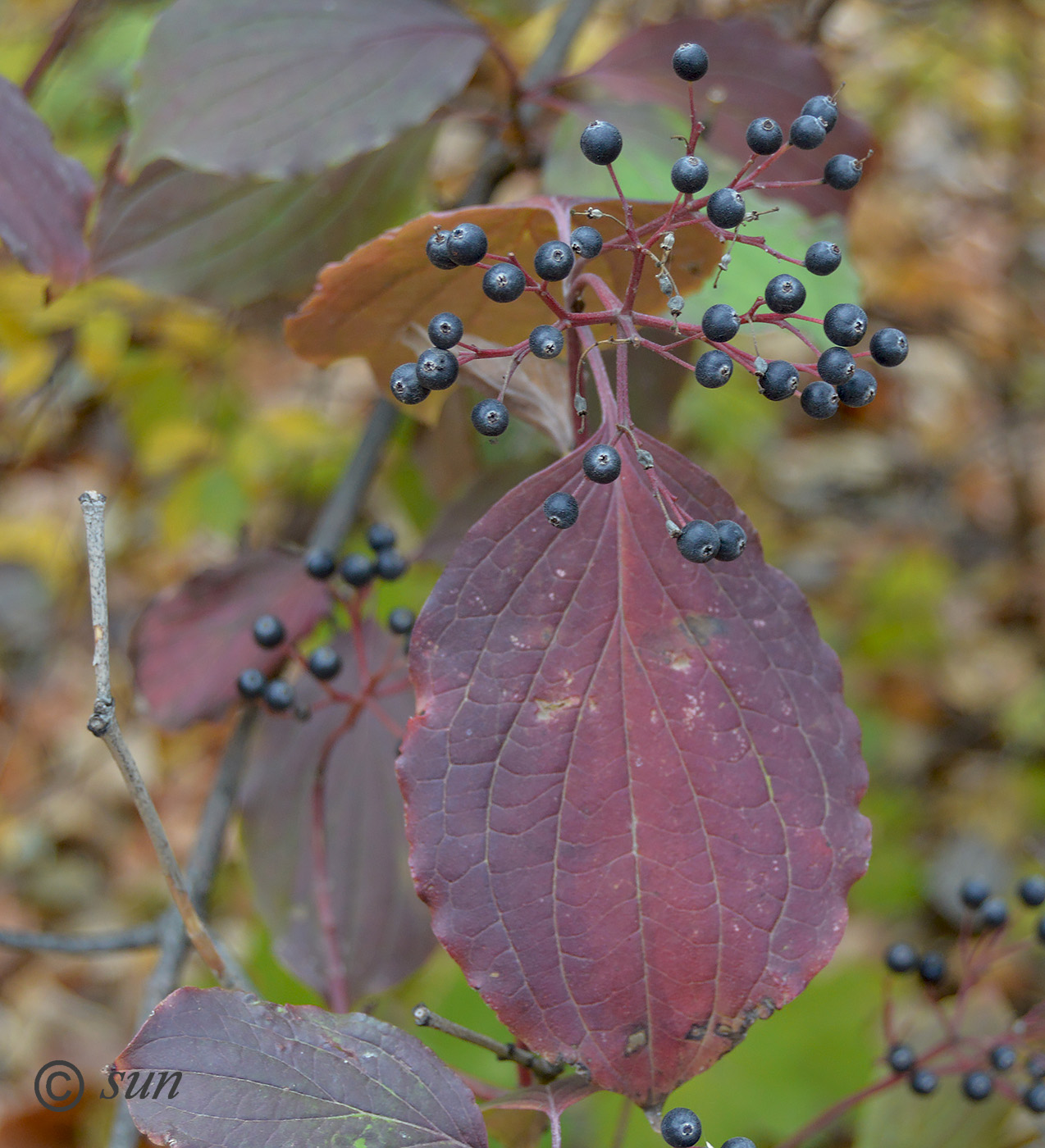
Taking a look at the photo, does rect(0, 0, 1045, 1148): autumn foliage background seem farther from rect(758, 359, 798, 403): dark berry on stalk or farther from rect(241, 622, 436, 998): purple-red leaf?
rect(758, 359, 798, 403): dark berry on stalk

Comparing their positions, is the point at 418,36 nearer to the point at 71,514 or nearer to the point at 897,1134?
the point at 897,1134

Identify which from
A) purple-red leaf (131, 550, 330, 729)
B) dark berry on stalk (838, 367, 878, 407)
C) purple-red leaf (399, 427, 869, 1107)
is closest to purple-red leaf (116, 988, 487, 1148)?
purple-red leaf (399, 427, 869, 1107)

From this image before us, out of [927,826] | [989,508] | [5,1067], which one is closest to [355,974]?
[5,1067]


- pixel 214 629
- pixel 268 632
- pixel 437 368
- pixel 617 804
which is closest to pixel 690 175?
pixel 437 368

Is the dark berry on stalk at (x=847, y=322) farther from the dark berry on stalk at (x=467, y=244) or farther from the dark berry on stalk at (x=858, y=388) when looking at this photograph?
the dark berry on stalk at (x=467, y=244)

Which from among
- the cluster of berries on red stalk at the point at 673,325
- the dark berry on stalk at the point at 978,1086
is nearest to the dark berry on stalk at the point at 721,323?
the cluster of berries on red stalk at the point at 673,325

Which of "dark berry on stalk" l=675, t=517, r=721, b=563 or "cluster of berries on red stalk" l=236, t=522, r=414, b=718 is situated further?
"cluster of berries on red stalk" l=236, t=522, r=414, b=718

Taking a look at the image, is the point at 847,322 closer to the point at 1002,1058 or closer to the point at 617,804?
the point at 617,804
